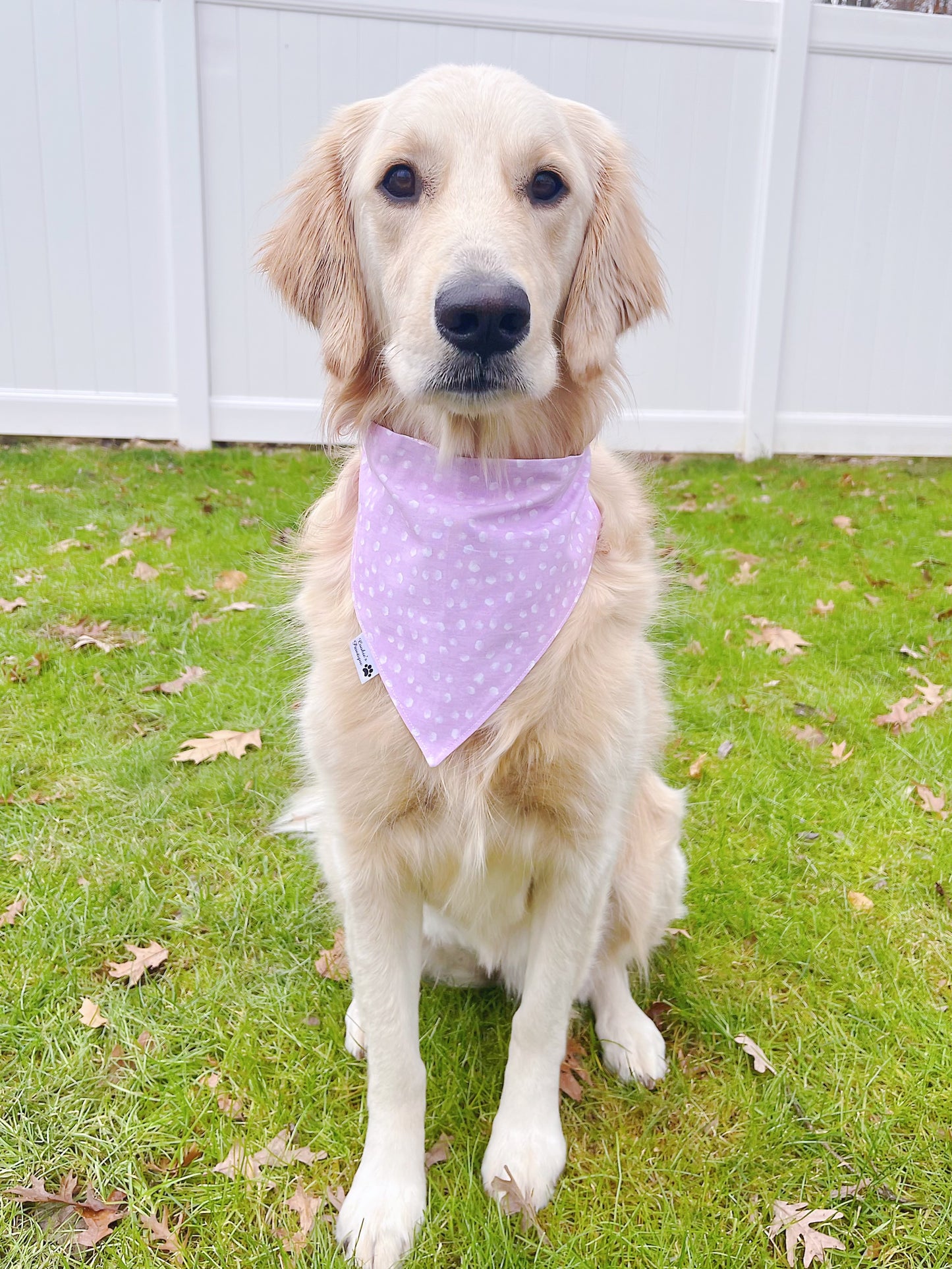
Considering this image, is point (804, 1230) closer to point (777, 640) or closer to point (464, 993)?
point (464, 993)

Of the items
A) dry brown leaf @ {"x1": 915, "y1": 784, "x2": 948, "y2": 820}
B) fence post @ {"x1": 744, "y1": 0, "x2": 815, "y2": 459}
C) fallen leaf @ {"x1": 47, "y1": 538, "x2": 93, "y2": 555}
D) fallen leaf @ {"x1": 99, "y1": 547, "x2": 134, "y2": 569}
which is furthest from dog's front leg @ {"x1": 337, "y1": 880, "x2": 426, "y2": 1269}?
fence post @ {"x1": 744, "y1": 0, "x2": 815, "y2": 459}

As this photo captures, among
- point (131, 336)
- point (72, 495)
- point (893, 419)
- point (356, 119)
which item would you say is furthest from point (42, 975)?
point (893, 419)

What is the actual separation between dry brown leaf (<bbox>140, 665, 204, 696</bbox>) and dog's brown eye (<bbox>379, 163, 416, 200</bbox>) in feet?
7.67

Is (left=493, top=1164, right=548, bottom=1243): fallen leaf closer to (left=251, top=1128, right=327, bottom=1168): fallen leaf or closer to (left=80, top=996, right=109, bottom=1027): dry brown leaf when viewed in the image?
(left=251, top=1128, right=327, bottom=1168): fallen leaf

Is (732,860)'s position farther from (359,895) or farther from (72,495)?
(72,495)

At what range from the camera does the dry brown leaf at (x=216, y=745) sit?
3049 mm

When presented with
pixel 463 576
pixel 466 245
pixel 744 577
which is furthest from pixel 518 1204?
pixel 744 577

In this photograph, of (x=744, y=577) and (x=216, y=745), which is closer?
(x=216, y=745)

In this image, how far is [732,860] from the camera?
2604 mm

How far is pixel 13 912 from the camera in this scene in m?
2.29

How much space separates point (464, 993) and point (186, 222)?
612 centimetres

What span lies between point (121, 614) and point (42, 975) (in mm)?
2272

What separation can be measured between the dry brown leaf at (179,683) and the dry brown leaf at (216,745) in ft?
1.21

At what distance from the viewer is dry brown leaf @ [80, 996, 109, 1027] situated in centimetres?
200
